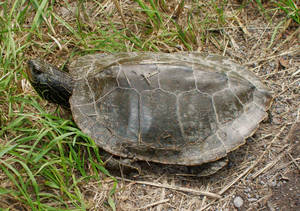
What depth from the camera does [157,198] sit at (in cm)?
308

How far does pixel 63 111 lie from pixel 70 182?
0.87m

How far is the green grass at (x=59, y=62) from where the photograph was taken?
113 inches

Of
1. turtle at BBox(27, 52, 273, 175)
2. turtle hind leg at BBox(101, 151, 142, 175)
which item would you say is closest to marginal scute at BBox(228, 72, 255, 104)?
turtle at BBox(27, 52, 273, 175)

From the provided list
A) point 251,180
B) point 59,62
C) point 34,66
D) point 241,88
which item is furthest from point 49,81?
point 251,180

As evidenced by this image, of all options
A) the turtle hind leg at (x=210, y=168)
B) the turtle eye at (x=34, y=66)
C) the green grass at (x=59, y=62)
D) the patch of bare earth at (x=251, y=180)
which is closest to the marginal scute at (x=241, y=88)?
the patch of bare earth at (x=251, y=180)

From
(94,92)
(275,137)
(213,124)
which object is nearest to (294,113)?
(275,137)

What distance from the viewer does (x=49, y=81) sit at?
3.31 metres

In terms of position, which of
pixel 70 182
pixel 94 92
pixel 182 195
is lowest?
pixel 182 195

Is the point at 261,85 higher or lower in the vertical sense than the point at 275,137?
higher

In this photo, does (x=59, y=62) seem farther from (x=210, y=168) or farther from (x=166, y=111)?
(x=210, y=168)

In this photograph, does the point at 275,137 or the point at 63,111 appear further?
the point at 63,111

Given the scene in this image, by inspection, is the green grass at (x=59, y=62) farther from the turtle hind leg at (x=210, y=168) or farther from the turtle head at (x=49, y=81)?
the turtle hind leg at (x=210, y=168)

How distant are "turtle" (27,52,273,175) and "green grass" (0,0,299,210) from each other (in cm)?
27

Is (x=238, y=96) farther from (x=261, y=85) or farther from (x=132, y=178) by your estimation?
(x=132, y=178)
